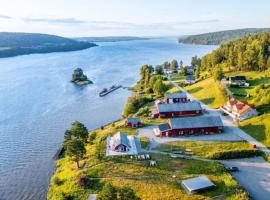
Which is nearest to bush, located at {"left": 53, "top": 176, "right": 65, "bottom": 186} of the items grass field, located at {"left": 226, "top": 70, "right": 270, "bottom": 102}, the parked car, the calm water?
the calm water

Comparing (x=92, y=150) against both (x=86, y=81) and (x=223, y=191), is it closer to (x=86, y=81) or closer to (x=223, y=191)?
(x=223, y=191)

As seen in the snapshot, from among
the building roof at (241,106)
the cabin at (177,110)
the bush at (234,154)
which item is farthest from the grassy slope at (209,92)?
the bush at (234,154)

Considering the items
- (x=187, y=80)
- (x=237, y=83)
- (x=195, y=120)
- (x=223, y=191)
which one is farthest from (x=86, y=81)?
(x=223, y=191)

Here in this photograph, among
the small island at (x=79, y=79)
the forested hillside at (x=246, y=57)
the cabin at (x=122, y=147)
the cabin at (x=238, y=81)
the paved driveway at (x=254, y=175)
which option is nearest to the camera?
the paved driveway at (x=254, y=175)

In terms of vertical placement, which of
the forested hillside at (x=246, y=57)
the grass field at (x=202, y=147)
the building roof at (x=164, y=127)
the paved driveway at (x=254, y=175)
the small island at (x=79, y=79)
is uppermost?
the forested hillside at (x=246, y=57)

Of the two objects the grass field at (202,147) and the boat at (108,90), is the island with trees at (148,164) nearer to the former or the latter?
the grass field at (202,147)
